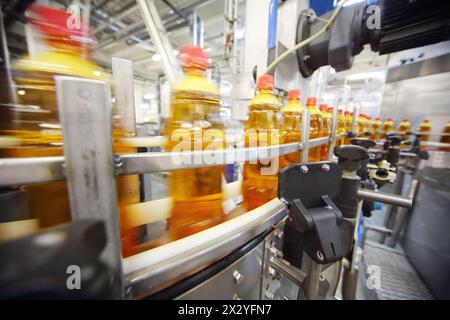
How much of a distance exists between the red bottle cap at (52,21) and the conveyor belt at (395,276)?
244cm

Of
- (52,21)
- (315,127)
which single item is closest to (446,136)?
(315,127)

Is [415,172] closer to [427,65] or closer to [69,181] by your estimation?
[427,65]

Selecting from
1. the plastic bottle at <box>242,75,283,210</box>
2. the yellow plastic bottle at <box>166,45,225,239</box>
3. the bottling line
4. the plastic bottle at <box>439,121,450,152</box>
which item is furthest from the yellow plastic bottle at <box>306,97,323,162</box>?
the plastic bottle at <box>439,121,450,152</box>

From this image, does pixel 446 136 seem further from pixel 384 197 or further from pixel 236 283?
pixel 236 283

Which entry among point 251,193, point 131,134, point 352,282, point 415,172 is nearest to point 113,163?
point 131,134

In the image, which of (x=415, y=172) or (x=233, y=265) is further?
(x=415, y=172)

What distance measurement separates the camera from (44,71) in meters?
0.31

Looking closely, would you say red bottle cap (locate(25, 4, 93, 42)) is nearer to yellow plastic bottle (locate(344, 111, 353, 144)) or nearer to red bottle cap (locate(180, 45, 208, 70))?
red bottle cap (locate(180, 45, 208, 70))

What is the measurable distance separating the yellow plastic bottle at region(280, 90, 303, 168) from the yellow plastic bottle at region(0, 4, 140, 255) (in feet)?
2.25

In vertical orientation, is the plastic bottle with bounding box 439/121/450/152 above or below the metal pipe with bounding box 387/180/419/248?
above

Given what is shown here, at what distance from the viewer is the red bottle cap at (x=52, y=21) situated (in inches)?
11.5

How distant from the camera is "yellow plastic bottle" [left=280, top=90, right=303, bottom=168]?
0.74 metres

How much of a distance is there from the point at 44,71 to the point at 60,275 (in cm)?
35

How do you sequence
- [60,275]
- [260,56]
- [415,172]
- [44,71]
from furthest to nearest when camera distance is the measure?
[415,172] < [260,56] < [44,71] < [60,275]
